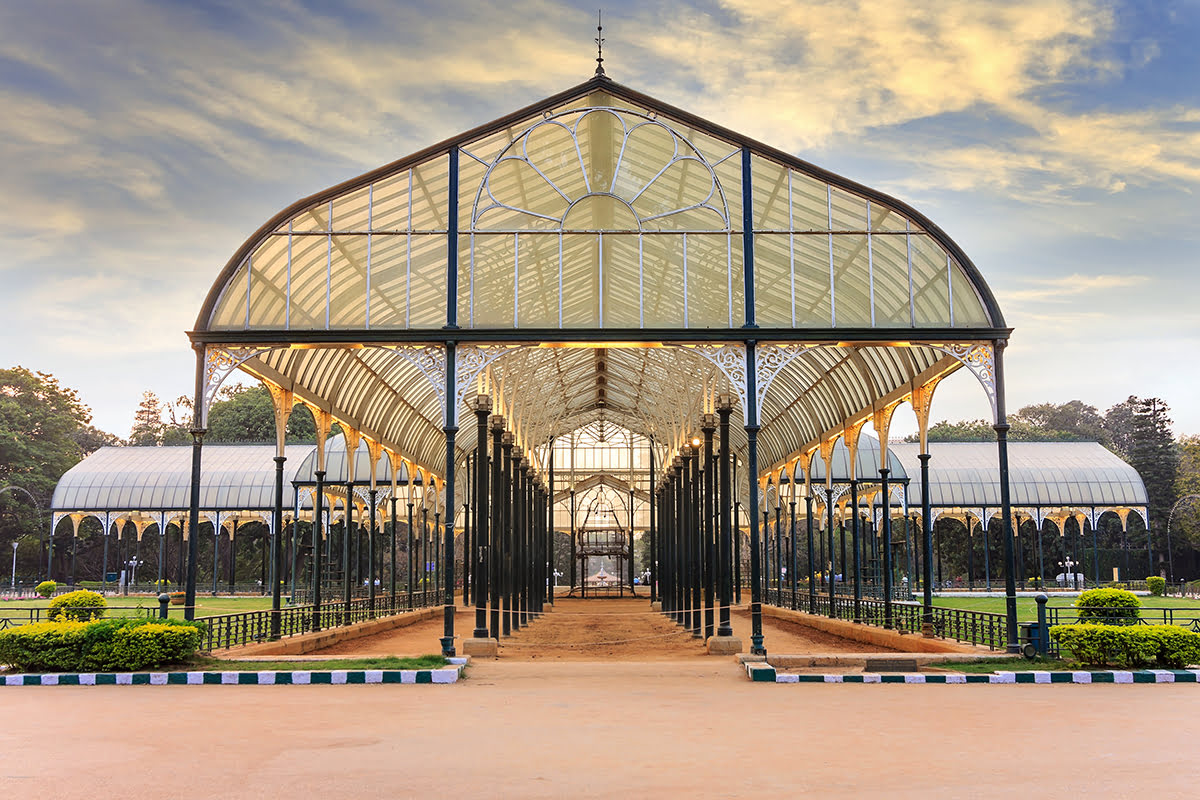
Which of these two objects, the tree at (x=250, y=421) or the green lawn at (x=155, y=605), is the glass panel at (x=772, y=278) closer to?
the green lawn at (x=155, y=605)

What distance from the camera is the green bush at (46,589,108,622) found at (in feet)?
69.1

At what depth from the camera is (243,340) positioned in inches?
796

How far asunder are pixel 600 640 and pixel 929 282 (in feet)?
48.5

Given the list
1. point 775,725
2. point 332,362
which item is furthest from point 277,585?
point 775,725

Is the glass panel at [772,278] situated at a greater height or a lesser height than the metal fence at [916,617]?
greater

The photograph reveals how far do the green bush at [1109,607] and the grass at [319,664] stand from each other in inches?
456

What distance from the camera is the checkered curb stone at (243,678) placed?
54.4 ft

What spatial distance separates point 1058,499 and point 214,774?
55754mm

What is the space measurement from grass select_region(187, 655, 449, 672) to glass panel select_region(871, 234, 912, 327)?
1126cm

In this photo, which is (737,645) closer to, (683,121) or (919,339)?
(919,339)

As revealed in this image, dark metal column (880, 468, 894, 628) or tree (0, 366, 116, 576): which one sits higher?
tree (0, 366, 116, 576)

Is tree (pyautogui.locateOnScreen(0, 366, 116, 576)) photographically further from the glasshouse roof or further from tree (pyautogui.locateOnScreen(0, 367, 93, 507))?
the glasshouse roof

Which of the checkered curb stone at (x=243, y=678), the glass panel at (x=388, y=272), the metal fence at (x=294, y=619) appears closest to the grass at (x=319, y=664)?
the checkered curb stone at (x=243, y=678)

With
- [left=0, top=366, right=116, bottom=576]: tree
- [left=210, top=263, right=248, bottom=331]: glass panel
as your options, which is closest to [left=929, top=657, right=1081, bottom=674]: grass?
[left=210, top=263, right=248, bottom=331]: glass panel
